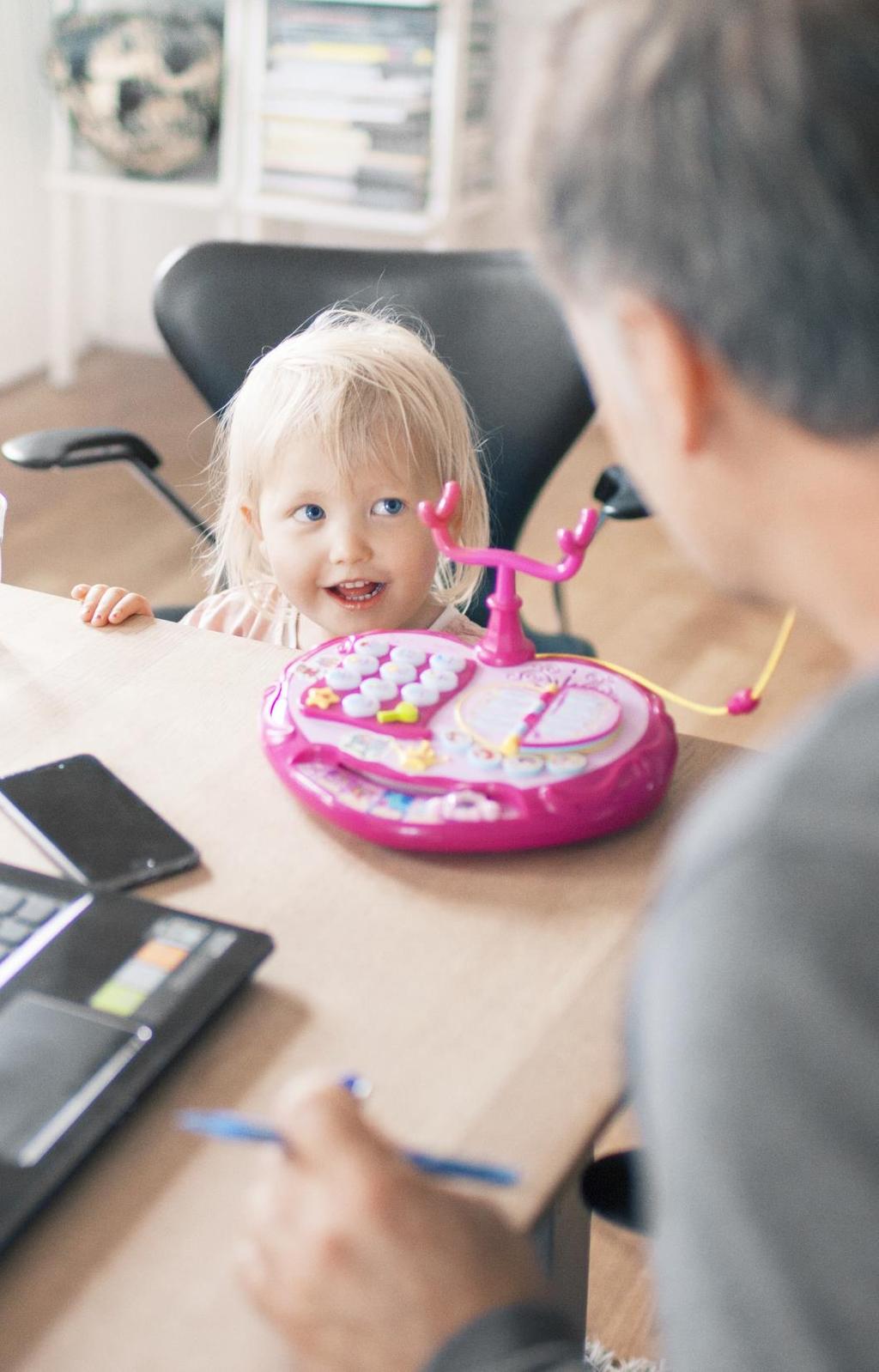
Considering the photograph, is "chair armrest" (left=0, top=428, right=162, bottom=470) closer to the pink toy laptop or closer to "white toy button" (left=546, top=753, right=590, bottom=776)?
the pink toy laptop

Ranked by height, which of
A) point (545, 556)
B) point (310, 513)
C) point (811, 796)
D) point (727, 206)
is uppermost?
point (727, 206)

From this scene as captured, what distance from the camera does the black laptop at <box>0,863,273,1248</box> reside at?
1.89ft

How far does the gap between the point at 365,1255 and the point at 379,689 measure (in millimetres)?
416

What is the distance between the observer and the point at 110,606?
3.48ft

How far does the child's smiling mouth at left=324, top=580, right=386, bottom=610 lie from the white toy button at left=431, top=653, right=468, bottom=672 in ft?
1.18

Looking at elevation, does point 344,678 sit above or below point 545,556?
above

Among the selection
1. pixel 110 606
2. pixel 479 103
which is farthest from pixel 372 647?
pixel 479 103

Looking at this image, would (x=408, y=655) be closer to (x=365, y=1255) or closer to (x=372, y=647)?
(x=372, y=647)

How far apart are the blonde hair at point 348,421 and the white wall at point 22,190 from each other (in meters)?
2.58

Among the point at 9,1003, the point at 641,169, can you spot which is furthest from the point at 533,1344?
the point at 641,169

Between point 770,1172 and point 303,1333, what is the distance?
0.20m

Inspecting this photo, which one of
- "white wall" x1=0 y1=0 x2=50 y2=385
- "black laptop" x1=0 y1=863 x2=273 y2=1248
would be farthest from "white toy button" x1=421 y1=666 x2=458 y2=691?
"white wall" x1=0 y1=0 x2=50 y2=385

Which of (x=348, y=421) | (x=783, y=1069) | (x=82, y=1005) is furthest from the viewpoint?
(x=348, y=421)

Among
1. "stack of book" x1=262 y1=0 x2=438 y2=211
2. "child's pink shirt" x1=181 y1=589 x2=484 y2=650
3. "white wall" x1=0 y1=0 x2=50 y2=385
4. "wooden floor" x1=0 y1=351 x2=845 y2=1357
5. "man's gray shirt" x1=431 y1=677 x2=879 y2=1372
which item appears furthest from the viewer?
"white wall" x1=0 y1=0 x2=50 y2=385
